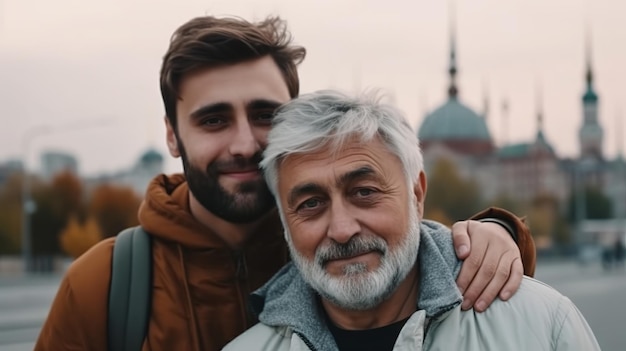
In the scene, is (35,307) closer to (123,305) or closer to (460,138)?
(123,305)

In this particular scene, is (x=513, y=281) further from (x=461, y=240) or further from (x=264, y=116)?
(x=264, y=116)

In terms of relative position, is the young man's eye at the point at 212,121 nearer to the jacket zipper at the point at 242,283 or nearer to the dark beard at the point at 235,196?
the dark beard at the point at 235,196

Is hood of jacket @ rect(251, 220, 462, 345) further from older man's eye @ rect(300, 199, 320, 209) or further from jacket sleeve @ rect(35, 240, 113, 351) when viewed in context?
jacket sleeve @ rect(35, 240, 113, 351)

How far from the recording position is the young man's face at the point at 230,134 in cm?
306

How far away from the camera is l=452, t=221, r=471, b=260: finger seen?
289 cm

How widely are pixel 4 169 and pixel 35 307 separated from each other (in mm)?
77498

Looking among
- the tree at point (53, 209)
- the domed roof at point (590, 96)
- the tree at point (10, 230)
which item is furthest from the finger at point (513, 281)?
the domed roof at point (590, 96)

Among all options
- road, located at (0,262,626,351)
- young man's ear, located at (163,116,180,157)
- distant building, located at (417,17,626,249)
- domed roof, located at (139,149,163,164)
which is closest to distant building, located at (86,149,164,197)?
domed roof, located at (139,149,163,164)

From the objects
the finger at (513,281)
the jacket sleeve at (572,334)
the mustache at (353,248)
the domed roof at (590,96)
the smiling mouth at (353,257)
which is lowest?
the domed roof at (590,96)

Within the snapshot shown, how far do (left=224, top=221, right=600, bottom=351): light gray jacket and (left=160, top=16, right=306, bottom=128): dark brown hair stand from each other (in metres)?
0.71

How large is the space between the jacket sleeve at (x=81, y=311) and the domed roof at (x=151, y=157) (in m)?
121

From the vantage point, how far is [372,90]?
2.86m

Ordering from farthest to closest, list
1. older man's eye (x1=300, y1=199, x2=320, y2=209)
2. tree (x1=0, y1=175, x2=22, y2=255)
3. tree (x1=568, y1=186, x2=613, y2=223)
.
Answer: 1. tree (x1=568, y1=186, x2=613, y2=223)
2. tree (x1=0, y1=175, x2=22, y2=255)
3. older man's eye (x1=300, y1=199, x2=320, y2=209)

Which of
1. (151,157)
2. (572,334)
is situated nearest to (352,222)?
(572,334)
